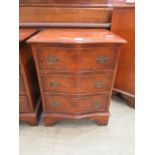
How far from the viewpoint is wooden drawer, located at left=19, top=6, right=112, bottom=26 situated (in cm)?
209

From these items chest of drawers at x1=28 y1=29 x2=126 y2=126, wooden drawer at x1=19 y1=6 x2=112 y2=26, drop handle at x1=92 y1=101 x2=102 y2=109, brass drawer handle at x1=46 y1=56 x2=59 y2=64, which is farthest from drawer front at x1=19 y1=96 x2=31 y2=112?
wooden drawer at x1=19 y1=6 x2=112 y2=26

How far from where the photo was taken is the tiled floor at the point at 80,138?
1.54 m

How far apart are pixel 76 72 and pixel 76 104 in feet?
0.98

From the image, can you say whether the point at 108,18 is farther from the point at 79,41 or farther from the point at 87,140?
the point at 87,140

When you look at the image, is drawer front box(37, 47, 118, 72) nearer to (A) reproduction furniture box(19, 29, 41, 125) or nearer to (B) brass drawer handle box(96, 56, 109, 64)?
(B) brass drawer handle box(96, 56, 109, 64)

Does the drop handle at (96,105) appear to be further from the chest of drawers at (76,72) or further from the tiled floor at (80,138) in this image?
the tiled floor at (80,138)

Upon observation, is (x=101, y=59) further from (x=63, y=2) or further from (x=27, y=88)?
(x=63, y=2)

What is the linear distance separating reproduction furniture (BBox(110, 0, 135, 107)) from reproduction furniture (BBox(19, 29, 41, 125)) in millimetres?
852

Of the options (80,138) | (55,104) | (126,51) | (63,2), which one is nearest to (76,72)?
(55,104)

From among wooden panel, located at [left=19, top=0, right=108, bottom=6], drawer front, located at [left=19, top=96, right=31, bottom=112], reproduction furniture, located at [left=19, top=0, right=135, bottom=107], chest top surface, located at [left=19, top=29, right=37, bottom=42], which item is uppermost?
wooden panel, located at [left=19, top=0, right=108, bottom=6]

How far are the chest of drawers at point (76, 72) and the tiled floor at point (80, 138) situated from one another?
10cm

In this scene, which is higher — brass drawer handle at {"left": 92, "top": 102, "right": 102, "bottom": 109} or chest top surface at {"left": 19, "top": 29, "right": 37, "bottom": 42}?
chest top surface at {"left": 19, "top": 29, "right": 37, "bottom": 42}
